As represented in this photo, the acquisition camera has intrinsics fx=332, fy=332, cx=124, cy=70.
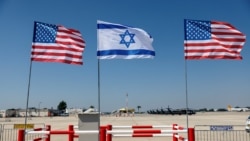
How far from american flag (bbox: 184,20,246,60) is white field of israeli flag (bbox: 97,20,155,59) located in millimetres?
1219

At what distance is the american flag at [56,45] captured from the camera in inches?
392

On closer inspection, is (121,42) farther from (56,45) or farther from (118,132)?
(118,132)

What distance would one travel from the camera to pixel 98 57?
9.34 meters

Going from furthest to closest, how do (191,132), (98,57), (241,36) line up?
(241,36) < (98,57) < (191,132)

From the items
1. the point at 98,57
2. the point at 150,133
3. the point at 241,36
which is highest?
the point at 241,36

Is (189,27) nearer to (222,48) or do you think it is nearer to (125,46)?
(222,48)

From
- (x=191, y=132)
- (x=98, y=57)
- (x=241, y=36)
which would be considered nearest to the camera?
(x=191, y=132)

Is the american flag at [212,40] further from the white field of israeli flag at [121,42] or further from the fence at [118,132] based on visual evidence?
the fence at [118,132]

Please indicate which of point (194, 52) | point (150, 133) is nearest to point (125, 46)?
point (194, 52)

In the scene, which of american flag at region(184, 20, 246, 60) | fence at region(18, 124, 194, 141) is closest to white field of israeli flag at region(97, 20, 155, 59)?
american flag at region(184, 20, 246, 60)

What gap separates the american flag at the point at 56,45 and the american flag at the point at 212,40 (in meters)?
3.43

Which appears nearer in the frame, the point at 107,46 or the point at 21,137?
the point at 21,137

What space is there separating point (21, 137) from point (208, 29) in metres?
6.07

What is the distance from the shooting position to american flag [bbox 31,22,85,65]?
9.97 m
